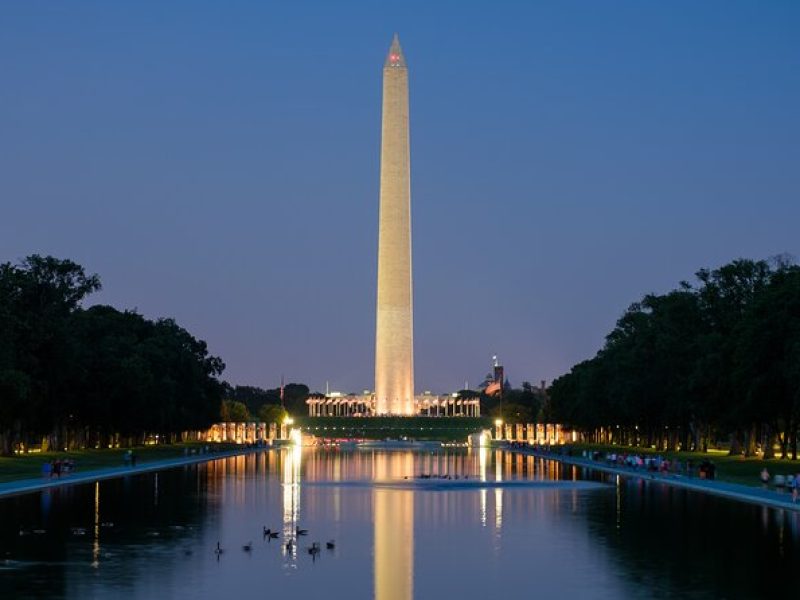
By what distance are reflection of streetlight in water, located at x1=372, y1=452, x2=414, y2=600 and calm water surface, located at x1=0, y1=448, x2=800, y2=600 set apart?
0.06 meters

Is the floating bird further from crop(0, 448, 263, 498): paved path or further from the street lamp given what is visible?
the street lamp

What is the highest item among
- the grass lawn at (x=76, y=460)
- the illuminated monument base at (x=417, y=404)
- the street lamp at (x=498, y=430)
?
the illuminated monument base at (x=417, y=404)

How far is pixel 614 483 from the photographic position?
61812 mm

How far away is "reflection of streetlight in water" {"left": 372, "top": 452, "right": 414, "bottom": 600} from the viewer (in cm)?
2552

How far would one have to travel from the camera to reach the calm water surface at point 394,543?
84.2ft

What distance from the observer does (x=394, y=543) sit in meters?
32.9

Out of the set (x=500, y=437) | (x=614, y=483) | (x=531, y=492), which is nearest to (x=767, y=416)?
(x=614, y=483)

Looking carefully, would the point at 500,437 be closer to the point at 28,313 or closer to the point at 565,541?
the point at 28,313

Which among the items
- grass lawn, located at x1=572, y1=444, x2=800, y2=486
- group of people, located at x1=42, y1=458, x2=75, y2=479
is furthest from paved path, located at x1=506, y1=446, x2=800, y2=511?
group of people, located at x1=42, y1=458, x2=75, y2=479

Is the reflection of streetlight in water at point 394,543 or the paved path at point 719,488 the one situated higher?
the paved path at point 719,488

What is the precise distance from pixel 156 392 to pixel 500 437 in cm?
6696

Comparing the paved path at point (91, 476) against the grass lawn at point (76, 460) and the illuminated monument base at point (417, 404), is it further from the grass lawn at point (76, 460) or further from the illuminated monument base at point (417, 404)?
the illuminated monument base at point (417, 404)

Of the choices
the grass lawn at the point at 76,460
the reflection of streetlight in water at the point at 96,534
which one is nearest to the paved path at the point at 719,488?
the reflection of streetlight in water at the point at 96,534

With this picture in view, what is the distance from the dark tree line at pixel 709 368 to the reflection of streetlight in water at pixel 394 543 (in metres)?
26.3
